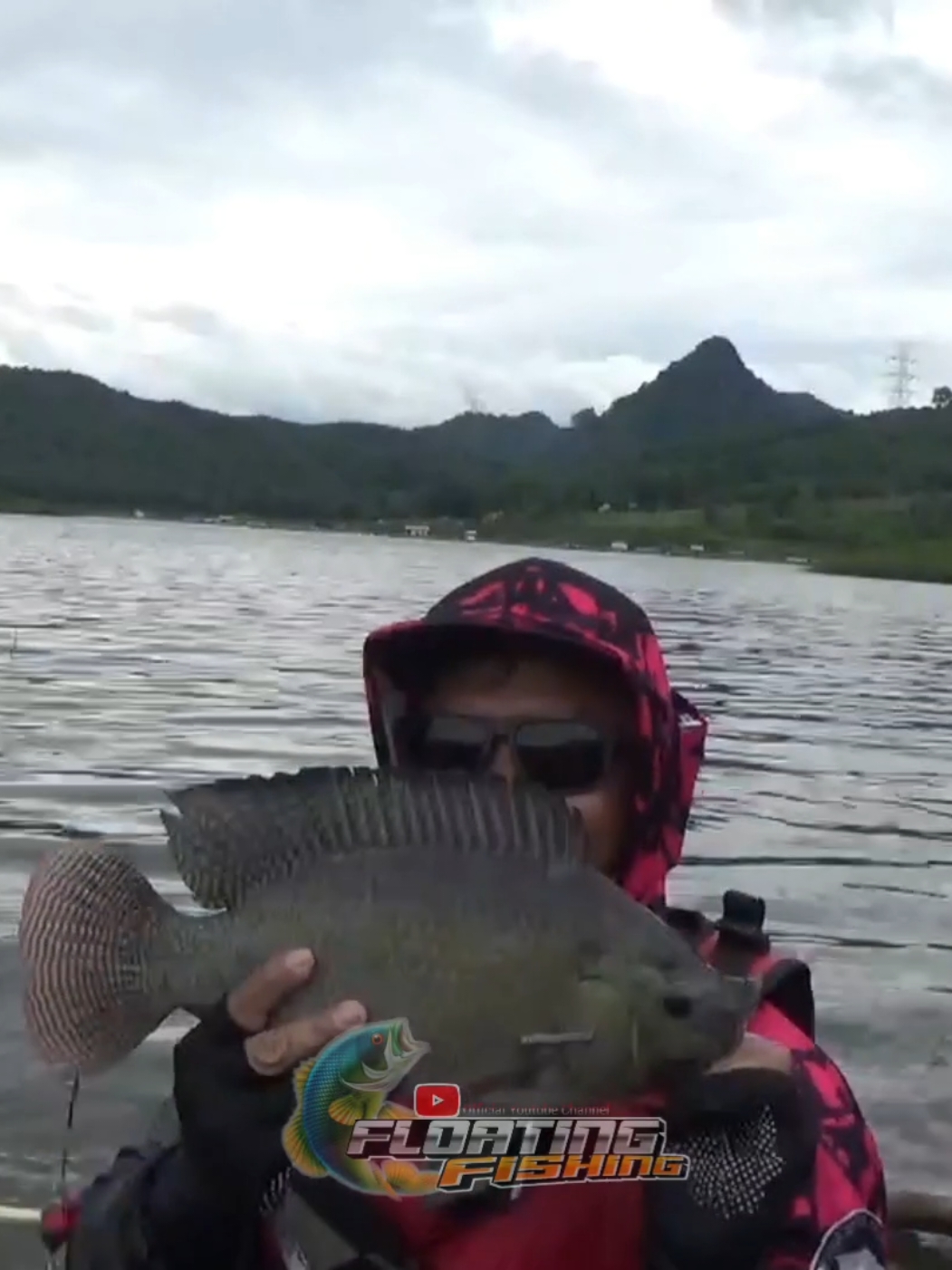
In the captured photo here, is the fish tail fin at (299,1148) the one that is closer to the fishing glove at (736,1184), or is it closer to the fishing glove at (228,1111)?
the fishing glove at (228,1111)

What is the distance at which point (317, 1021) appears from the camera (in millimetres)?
2596

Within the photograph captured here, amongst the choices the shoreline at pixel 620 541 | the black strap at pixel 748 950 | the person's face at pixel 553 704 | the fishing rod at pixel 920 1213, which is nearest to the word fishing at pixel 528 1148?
the black strap at pixel 748 950

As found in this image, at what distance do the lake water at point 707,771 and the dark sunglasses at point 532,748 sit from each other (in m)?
4.03

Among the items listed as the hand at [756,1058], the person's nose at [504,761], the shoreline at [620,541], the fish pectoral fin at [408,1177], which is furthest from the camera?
the shoreline at [620,541]

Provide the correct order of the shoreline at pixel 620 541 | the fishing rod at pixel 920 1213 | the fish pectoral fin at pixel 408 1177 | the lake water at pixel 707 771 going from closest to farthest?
1. the fish pectoral fin at pixel 408 1177
2. the fishing rod at pixel 920 1213
3. the lake water at pixel 707 771
4. the shoreline at pixel 620 541

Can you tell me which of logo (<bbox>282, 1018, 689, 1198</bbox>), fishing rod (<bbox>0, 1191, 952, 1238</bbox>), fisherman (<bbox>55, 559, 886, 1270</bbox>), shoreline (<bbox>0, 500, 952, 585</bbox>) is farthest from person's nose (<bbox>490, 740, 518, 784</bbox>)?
shoreline (<bbox>0, 500, 952, 585</bbox>)

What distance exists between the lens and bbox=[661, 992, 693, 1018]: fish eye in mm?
2537

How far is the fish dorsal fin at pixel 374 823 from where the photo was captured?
108 inches

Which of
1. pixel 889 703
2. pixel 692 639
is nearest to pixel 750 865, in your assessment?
pixel 889 703

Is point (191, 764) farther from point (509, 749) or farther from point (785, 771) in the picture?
point (509, 749)

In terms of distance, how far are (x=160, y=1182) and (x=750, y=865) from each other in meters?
10.6

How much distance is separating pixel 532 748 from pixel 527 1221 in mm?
953

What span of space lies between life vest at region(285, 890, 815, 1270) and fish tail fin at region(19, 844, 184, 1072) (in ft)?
1.84

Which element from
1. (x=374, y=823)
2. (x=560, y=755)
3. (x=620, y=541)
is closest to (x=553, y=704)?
(x=560, y=755)
